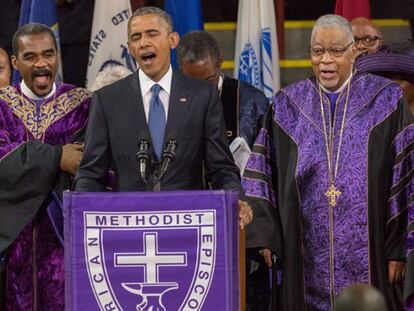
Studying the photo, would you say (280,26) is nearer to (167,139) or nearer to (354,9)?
(354,9)

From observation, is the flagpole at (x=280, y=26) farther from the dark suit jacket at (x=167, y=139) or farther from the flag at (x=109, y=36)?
the dark suit jacket at (x=167, y=139)

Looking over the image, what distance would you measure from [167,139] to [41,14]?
11.5 ft

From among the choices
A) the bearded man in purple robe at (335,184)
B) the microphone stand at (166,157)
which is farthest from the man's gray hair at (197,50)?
the microphone stand at (166,157)

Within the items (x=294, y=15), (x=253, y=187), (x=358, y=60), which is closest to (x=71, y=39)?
(x=294, y=15)

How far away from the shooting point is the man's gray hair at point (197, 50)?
22.9ft

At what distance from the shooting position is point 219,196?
445 cm

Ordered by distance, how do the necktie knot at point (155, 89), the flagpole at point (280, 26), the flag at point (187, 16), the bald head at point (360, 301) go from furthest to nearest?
1. the flagpole at point (280, 26)
2. the flag at point (187, 16)
3. the necktie knot at point (155, 89)
4. the bald head at point (360, 301)

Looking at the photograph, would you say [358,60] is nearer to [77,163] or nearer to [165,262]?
[77,163]

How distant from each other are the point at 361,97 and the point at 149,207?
156 centimetres

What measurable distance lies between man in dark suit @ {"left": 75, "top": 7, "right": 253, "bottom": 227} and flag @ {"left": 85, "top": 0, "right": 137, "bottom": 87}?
3.00 m

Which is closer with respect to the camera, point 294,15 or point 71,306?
point 71,306

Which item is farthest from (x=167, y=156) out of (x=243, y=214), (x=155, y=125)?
(x=155, y=125)

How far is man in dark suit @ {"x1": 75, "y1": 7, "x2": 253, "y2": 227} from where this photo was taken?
5043mm

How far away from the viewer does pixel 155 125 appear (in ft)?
16.8
